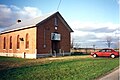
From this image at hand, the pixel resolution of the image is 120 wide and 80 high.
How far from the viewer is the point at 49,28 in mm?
31641

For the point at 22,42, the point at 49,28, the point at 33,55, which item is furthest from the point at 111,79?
the point at 22,42

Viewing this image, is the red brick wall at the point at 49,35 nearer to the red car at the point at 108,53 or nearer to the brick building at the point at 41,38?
the brick building at the point at 41,38

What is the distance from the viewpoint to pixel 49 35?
3155cm

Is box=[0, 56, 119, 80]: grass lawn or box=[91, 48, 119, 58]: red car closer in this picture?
box=[0, 56, 119, 80]: grass lawn

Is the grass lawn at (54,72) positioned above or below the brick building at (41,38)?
below

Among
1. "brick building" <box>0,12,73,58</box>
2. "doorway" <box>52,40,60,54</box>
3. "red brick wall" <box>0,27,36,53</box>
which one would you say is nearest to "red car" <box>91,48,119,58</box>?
"doorway" <box>52,40,60,54</box>

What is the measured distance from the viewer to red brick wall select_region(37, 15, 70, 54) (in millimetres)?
29875

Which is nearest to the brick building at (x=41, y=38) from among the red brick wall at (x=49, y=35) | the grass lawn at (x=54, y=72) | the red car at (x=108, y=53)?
the red brick wall at (x=49, y=35)

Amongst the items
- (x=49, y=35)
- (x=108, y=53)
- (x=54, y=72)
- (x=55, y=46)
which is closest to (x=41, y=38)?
(x=49, y=35)

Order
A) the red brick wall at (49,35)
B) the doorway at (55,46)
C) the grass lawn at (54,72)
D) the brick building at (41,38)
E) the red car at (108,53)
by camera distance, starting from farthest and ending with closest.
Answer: the doorway at (55,46)
the red brick wall at (49,35)
the brick building at (41,38)
the red car at (108,53)
the grass lawn at (54,72)

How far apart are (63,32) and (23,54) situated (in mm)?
8148

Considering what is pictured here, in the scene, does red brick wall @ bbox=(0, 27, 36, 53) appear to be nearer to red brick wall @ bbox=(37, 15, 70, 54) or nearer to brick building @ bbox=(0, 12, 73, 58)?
brick building @ bbox=(0, 12, 73, 58)

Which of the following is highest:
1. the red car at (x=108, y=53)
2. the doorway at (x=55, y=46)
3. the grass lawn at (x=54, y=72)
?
the doorway at (x=55, y=46)

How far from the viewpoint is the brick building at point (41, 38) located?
2974 cm
